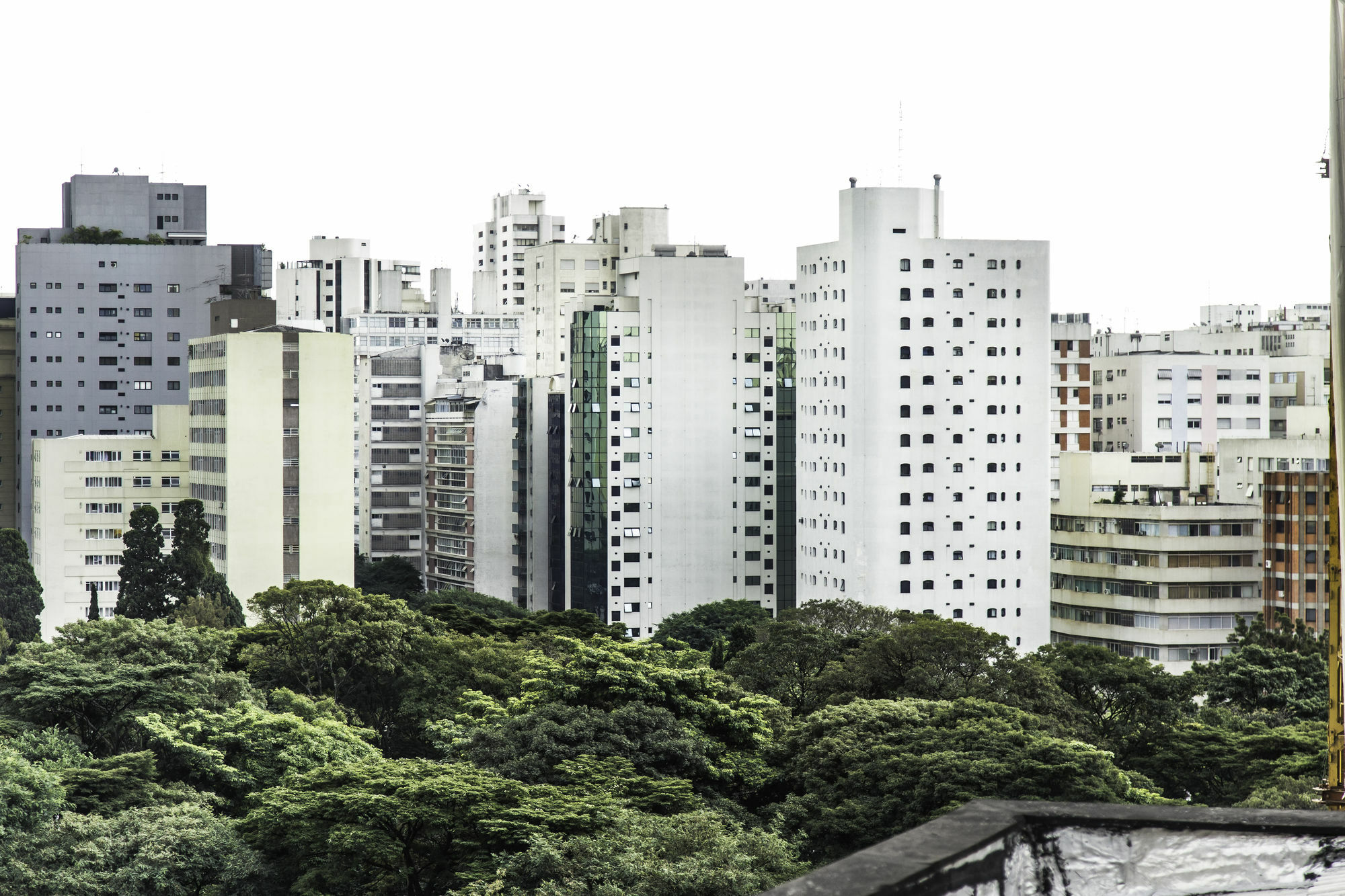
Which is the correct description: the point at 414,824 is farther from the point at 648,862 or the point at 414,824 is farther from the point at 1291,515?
the point at 1291,515

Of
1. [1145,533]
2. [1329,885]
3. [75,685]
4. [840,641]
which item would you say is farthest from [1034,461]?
[1329,885]

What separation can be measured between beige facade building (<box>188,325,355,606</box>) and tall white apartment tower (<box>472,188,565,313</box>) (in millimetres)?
90010

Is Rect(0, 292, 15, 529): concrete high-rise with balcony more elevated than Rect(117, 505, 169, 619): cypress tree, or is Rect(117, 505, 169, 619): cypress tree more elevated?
Rect(0, 292, 15, 529): concrete high-rise with balcony

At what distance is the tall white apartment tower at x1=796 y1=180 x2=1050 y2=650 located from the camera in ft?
274

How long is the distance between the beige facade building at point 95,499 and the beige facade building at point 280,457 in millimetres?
7269

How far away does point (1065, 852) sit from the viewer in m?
5.19

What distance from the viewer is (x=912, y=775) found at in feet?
105

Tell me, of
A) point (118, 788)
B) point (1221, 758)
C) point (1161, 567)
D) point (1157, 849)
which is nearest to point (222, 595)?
point (118, 788)

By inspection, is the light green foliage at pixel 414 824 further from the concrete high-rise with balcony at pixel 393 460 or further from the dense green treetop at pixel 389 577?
the concrete high-rise with balcony at pixel 393 460

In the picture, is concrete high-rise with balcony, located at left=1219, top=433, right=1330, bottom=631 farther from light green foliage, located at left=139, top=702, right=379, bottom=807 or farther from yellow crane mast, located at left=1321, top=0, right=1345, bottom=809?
yellow crane mast, located at left=1321, top=0, right=1345, bottom=809

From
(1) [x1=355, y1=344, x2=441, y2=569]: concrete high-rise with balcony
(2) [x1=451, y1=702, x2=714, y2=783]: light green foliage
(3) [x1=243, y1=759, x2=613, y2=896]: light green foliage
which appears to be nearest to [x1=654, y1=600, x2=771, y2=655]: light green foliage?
(1) [x1=355, y1=344, x2=441, y2=569]: concrete high-rise with balcony

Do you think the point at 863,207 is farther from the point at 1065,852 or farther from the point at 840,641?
Result: the point at 1065,852

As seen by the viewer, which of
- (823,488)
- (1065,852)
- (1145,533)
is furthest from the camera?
(823,488)

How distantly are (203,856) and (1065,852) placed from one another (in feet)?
88.5
